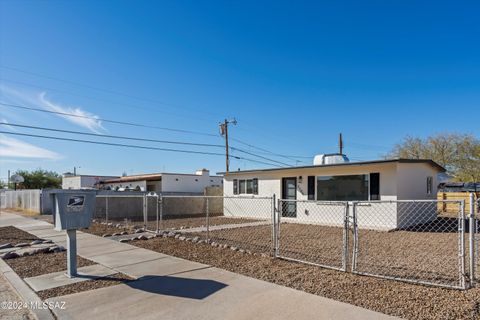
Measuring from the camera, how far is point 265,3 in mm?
12477

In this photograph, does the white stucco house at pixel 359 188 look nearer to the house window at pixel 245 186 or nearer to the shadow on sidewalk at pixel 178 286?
the house window at pixel 245 186

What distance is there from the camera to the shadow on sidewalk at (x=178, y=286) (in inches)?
187

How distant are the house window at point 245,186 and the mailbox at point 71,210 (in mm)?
12559

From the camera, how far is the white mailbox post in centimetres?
561

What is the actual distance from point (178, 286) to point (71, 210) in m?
2.32

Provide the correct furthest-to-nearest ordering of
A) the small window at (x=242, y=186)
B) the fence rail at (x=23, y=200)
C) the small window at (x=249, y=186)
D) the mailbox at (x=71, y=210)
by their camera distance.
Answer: the fence rail at (x=23, y=200), the small window at (x=242, y=186), the small window at (x=249, y=186), the mailbox at (x=71, y=210)

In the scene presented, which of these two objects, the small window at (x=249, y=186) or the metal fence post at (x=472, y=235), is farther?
the small window at (x=249, y=186)

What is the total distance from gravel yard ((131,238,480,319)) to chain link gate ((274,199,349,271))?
562mm

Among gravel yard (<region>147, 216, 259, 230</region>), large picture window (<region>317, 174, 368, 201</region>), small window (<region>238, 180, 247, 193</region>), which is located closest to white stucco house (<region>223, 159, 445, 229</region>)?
large picture window (<region>317, 174, 368, 201</region>)

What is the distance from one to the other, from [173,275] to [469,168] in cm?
3294

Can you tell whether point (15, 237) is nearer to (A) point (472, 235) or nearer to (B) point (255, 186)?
(B) point (255, 186)

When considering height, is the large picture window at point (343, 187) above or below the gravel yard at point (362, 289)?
above

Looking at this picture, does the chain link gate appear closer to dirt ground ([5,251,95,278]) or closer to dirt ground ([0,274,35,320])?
dirt ground ([5,251,95,278])

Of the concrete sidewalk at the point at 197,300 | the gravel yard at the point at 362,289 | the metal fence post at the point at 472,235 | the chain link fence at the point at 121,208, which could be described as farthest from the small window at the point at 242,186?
the metal fence post at the point at 472,235
